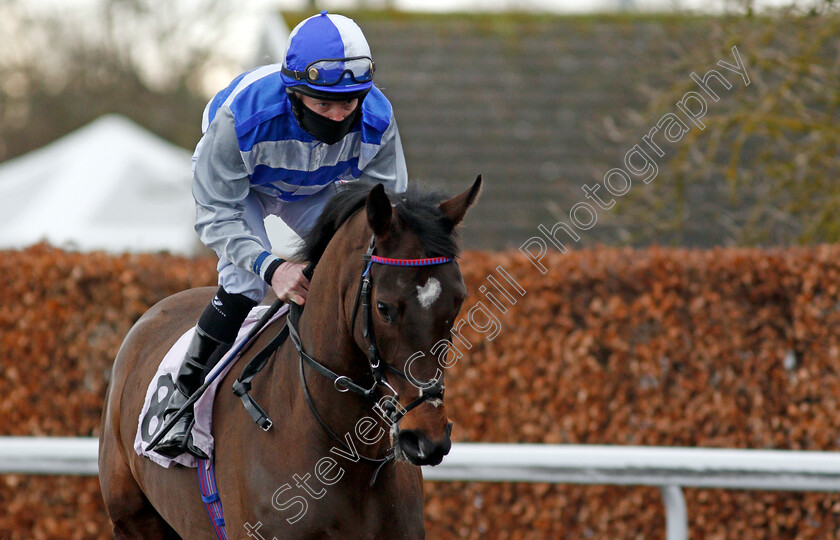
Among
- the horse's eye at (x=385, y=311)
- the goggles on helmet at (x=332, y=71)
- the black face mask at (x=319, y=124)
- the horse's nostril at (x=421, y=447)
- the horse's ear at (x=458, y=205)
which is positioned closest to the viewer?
the horse's nostril at (x=421, y=447)

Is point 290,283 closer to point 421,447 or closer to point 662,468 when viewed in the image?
point 421,447

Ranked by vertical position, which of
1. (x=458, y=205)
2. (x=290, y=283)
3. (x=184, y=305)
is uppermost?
(x=458, y=205)

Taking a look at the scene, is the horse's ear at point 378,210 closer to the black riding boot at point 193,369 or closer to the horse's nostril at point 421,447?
the horse's nostril at point 421,447

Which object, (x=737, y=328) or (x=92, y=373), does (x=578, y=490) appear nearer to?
(x=737, y=328)

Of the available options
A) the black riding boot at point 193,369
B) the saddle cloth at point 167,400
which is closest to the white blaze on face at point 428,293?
the saddle cloth at point 167,400

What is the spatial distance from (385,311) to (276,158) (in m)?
0.99

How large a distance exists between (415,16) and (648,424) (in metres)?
7.25

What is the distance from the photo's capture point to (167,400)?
3.56m

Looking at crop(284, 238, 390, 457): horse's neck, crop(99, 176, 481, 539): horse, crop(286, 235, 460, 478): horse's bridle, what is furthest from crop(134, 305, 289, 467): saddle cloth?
crop(286, 235, 460, 478): horse's bridle

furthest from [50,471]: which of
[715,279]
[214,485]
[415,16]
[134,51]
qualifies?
[134,51]

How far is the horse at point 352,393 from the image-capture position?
251 centimetres

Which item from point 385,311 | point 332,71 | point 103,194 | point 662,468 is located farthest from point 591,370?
point 103,194

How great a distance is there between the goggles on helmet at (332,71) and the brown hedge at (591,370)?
8.69ft

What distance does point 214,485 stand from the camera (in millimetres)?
3229
